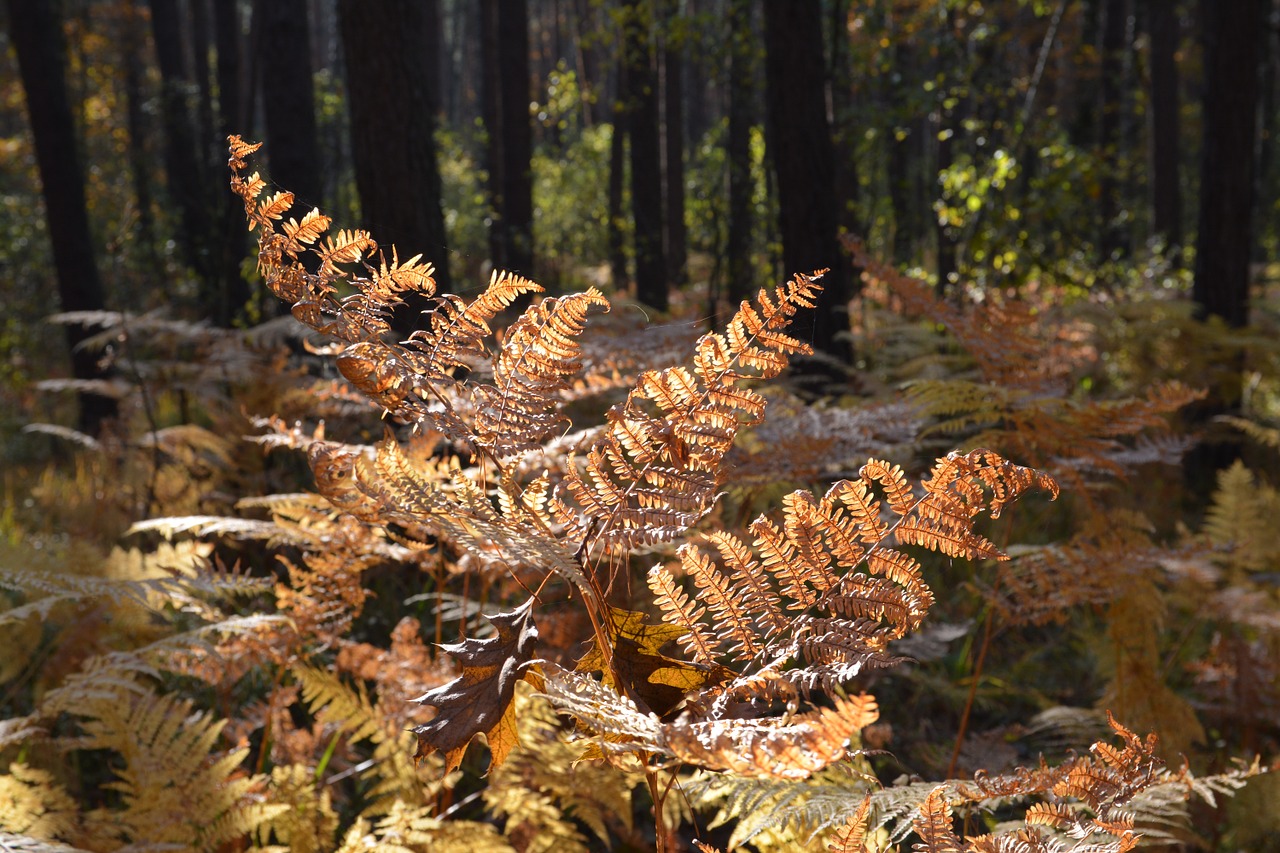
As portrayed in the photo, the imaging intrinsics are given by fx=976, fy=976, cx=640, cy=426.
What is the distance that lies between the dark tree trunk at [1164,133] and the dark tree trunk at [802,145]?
8.92 metres

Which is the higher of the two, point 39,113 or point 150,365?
point 39,113

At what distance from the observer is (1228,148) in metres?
6.32

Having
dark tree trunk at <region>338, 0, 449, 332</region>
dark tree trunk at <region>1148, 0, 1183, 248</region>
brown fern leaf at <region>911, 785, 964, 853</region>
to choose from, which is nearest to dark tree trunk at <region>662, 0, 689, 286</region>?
dark tree trunk at <region>1148, 0, 1183, 248</region>

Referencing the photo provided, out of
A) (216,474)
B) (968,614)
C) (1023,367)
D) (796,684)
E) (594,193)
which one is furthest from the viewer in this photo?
(594,193)

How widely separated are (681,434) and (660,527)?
0.34ft

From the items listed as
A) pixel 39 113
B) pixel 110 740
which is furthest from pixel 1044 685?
pixel 39 113

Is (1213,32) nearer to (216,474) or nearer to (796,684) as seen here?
(216,474)

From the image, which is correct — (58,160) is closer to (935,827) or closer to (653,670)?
(653,670)

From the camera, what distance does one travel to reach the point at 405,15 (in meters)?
A: 4.01

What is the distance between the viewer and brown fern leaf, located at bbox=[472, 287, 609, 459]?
3.47 feet

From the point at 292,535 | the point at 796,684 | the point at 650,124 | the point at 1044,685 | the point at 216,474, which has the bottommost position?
the point at 1044,685

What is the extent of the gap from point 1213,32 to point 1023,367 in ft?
17.4

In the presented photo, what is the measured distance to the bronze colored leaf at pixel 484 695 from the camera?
0.97 meters

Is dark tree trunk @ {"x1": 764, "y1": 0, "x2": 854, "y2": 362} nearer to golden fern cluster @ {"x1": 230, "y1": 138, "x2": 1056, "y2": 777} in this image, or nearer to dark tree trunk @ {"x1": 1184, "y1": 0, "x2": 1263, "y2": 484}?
dark tree trunk @ {"x1": 1184, "y1": 0, "x2": 1263, "y2": 484}
